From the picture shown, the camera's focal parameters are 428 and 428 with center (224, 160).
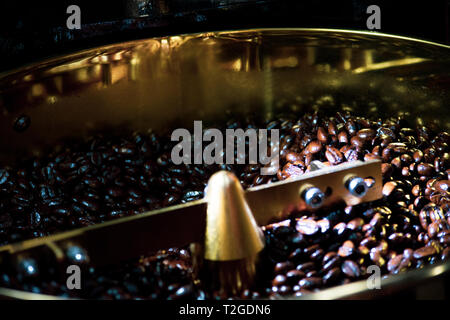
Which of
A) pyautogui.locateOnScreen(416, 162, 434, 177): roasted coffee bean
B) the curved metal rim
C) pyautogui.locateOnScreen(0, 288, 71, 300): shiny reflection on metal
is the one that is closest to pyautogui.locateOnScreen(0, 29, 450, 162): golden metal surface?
the curved metal rim

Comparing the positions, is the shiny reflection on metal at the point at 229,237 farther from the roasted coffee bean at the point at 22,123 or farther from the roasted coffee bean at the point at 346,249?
the roasted coffee bean at the point at 22,123

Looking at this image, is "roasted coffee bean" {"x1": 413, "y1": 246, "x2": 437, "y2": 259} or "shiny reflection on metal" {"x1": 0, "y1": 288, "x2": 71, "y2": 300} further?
"roasted coffee bean" {"x1": 413, "y1": 246, "x2": 437, "y2": 259}

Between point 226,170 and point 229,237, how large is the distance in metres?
0.47

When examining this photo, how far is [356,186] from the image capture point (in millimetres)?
920

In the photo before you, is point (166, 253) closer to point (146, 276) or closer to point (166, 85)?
point (146, 276)

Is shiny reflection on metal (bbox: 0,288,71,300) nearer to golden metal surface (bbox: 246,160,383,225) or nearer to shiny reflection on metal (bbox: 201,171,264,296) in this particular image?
shiny reflection on metal (bbox: 201,171,264,296)

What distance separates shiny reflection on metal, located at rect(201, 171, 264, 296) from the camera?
73 centimetres

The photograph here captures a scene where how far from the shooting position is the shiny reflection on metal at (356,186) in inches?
36.3

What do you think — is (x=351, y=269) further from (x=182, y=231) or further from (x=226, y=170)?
(x=226, y=170)

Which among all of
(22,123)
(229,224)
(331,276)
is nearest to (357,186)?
(331,276)

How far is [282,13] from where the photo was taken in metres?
1.41

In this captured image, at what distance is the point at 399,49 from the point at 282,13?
0.42 metres
